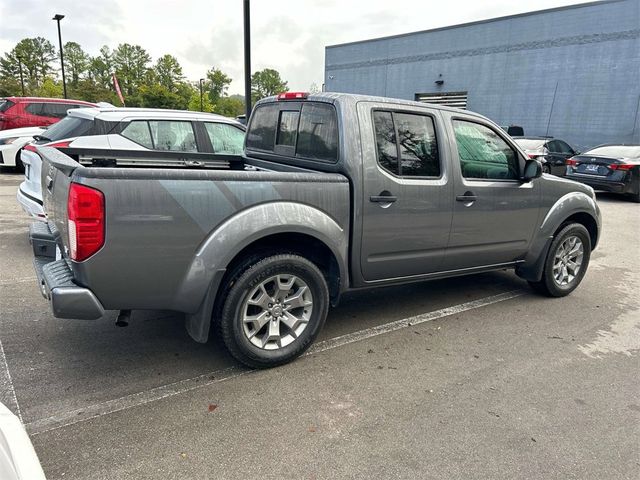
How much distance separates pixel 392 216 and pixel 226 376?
5.53 feet

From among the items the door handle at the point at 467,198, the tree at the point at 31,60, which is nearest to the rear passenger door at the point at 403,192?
the door handle at the point at 467,198

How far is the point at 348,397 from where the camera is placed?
2998mm

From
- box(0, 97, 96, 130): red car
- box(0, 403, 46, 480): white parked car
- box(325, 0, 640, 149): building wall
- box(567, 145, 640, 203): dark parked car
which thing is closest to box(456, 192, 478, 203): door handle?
box(0, 403, 46, 480): white parked car

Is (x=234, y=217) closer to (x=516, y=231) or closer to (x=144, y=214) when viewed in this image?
(x=144, y=214)

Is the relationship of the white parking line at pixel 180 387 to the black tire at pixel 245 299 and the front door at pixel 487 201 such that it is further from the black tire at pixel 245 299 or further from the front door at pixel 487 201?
the front door at pixel 487 201

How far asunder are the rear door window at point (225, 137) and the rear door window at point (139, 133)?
753 millimetres

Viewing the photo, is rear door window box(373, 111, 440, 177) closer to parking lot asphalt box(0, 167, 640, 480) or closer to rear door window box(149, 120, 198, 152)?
parking lot asphalt box(0, 167, 640, 480)

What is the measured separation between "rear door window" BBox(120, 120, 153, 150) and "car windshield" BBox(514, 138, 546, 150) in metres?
11.8

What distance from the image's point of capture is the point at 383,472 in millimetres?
2340

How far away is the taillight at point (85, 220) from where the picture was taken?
2.52 m

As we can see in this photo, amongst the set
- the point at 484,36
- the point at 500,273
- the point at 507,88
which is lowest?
the point at 500,273

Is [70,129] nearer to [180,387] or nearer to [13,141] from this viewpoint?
[180,387]

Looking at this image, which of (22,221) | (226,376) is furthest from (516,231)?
(22,221)

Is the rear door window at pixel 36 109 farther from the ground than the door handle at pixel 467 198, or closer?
farther from the ground
